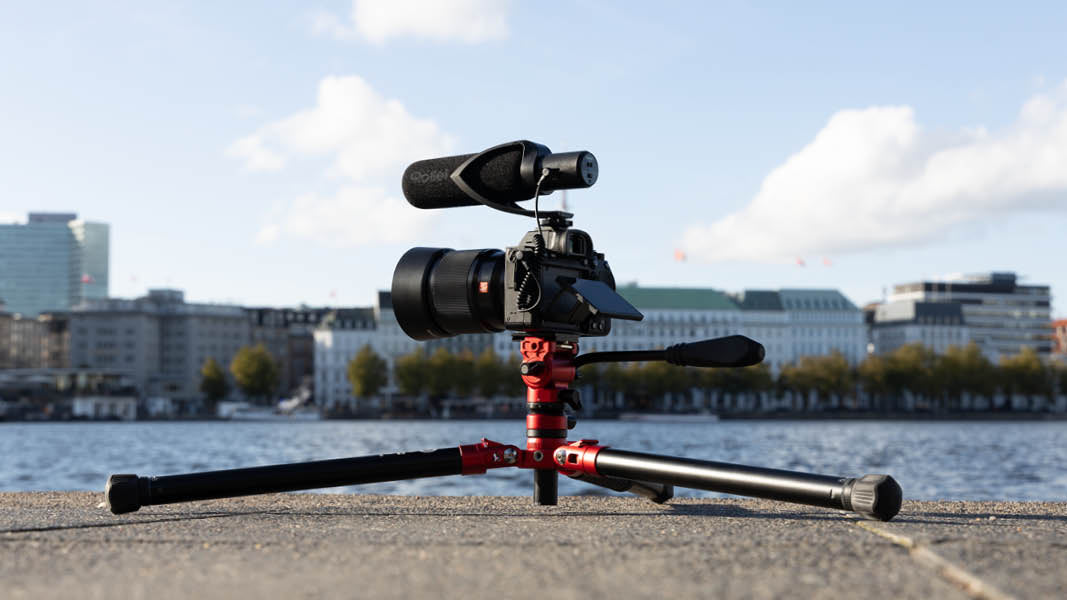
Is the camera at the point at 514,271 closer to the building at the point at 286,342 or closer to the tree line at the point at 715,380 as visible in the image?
the tree line at the point at 715,380

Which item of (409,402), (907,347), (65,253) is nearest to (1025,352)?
(907,347)

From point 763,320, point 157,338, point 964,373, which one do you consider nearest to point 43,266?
point 157,338

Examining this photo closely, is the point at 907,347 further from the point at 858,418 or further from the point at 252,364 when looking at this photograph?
the point at 252,364

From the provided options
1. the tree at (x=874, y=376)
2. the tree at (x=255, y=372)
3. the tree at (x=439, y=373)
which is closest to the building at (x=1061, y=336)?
the tree at (x=874, y=376)

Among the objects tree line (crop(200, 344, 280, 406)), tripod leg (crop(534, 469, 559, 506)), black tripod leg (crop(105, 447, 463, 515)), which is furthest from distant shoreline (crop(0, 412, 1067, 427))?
black tripod leg (crop(105, 447, 463, 515))

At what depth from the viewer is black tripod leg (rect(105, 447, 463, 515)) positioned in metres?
5.18

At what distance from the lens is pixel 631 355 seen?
5438mm

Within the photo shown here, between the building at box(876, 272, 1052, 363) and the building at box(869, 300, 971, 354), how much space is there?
2.14 m

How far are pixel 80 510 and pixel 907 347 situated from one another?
391ft

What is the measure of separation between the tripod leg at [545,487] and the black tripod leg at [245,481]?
65 centimetres

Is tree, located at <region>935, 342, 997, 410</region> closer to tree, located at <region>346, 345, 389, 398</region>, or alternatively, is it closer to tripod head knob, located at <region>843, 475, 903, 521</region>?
tree, located at <region>346, 345, 389, 398</region>

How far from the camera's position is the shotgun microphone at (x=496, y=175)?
214 inches

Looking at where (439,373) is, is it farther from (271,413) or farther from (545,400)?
(545,400)

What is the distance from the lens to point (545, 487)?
5.76 meters
